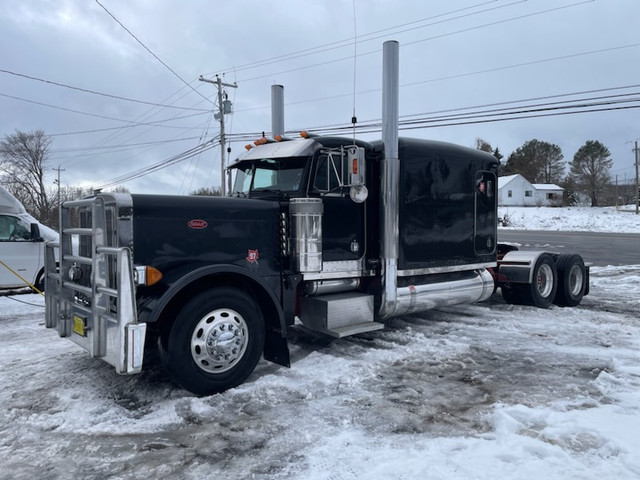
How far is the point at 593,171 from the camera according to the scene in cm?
7369

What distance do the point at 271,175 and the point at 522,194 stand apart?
74086 mm

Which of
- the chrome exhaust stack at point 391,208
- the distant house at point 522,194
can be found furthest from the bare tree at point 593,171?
the chrome exhaust stack at point 391,208

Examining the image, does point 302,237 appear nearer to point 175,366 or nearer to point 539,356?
point 175,366

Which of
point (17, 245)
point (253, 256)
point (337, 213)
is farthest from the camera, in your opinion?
point (17, 245)

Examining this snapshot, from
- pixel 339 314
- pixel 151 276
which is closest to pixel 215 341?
pixel 151 276

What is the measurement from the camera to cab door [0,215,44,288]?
1000 centimetres

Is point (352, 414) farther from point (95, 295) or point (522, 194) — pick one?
point (522, 194)

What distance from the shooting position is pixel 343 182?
546 centimetres

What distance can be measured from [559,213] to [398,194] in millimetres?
51029

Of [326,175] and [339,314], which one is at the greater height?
[326,175]

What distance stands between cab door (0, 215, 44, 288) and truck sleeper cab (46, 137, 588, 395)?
5806 millimetres

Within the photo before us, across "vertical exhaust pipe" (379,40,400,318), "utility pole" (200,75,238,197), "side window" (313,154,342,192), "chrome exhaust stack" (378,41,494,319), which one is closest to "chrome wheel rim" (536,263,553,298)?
"chrome exhaust stack" (378,41,494,319)

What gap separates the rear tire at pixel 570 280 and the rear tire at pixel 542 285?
118mm

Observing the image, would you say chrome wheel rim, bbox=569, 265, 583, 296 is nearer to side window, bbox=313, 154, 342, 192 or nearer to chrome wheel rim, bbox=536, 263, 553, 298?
chrome wheel rim, bbox=536, 263, 553, 298
